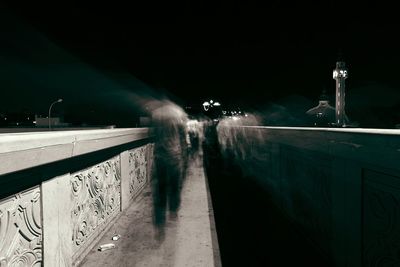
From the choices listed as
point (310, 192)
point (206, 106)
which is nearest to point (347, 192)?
point (310, 192)

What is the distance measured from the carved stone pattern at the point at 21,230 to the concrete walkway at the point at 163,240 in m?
0.96

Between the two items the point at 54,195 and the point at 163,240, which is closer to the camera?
the point at 54,195

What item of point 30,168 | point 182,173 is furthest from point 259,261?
point 182,173

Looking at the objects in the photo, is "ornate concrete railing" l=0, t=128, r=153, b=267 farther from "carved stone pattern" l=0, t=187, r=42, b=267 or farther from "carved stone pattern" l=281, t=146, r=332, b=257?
"carved stone pattern" l=281, t=146, r=332, b=257

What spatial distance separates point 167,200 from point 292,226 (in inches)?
108

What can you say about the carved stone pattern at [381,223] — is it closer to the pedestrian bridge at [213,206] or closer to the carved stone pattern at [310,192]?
the pedestrian bridge at [213,206]

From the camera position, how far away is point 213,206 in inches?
198

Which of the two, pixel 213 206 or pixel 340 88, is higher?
pixel 340 88

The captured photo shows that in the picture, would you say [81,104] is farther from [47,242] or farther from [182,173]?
[47,242]

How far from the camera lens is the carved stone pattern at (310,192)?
2811mm

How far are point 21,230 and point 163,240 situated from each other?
1997mm

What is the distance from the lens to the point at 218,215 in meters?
4.51

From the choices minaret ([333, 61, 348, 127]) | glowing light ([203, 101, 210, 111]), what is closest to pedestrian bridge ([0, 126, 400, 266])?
minaret ([333, 61, 348, 127])

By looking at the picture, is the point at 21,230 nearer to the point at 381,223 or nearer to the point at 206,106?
the point at 381,223
